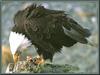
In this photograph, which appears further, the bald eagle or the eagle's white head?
the eagle's white head

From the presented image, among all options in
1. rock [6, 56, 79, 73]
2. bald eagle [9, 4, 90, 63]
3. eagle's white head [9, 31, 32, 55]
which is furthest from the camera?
eagle's white head [9, 31, 32, 55]

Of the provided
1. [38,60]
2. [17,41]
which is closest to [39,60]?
[38,60]

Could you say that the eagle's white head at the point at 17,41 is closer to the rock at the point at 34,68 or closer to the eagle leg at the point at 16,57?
the eagle leg at the point at 16,57

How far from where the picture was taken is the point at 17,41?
20.6 ft

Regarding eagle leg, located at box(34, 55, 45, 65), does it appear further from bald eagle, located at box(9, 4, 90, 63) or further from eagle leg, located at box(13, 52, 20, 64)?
eagle leg, located at box(13, 52, 20, 64)

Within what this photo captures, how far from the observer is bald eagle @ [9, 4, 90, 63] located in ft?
20.1

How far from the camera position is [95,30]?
7.44 metres

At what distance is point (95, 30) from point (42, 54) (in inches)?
53.6

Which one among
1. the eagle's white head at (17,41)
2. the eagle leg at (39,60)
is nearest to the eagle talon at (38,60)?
the eagle leg at (39,60)

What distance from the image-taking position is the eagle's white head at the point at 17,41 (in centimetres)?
624

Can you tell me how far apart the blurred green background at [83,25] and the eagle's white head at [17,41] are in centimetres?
26

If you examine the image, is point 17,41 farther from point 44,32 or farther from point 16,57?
point 44,32

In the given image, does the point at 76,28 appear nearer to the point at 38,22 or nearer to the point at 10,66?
the point at 38,22

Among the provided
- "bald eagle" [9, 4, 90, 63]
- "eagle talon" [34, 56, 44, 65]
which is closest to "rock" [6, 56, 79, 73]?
"eagle talon" [34, 56, 44, 65]
